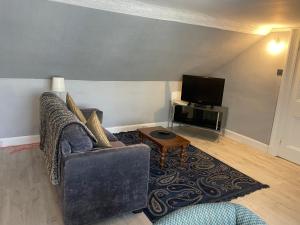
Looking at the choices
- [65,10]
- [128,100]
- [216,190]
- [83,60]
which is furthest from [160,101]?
[65,10]

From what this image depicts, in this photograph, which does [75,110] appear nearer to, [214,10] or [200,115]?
[214,10]

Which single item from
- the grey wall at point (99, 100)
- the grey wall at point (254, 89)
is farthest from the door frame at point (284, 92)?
the grey wall at point (99, 100)

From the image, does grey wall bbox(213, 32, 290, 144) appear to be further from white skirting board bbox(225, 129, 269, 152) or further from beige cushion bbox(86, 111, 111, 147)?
beige cushion bbox(86, 111, 111, 147)

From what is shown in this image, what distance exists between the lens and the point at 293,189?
9.47 ft

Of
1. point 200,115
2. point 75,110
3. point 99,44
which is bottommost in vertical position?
point 200,115

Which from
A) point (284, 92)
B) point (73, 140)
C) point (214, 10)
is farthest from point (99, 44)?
point (284, 92)

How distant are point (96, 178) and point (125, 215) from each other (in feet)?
1.82

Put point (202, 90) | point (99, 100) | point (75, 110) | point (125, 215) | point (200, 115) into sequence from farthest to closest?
point (200, 115) < point (202, 90) < point (99, 100) < point (75, 110) < point (125, 215)

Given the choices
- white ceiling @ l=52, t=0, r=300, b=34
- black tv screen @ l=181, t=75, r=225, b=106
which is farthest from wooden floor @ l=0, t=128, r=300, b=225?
white ceiling @ l=52, t=0, r=300, b=34

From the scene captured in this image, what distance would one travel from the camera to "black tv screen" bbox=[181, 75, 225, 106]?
4.26 m

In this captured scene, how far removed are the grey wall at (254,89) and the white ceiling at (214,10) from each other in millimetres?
576

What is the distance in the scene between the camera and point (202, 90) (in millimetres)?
4398

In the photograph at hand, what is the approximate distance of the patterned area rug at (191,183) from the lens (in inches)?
96.1

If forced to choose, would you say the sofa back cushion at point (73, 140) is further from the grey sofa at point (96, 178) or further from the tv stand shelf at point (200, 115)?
the tv stand shelf at point (200, 115)
